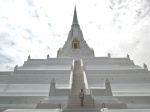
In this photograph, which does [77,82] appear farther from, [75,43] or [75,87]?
[75,43]

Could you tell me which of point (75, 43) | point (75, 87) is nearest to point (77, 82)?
point (75, 87)

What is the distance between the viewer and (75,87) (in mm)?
17062

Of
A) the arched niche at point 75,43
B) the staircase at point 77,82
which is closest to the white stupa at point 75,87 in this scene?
the staircase at point 77,82

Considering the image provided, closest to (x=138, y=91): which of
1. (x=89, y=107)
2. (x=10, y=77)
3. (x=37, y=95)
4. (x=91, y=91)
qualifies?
(x=91, y=91)

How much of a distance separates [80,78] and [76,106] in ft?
26.8

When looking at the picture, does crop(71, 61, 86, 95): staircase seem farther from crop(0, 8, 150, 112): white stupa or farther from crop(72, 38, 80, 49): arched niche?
crop(72, 38, 80, 49): arched niche

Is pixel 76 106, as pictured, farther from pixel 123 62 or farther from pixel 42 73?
pixel 123 62

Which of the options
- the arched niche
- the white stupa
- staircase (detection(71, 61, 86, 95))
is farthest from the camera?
the arched niche

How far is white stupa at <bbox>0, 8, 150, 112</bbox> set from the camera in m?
12.8

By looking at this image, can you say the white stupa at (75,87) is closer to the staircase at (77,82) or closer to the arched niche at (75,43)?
the staircase at (77,82)

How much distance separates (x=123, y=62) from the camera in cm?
2680

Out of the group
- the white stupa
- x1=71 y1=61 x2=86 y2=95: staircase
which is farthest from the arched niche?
x1=71 y1=61 x2=86 y2=95: staircase

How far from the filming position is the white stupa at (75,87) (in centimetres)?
1277

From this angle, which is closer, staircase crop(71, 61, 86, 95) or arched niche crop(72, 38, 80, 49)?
staircase crop(71, 61, 86, 95)
